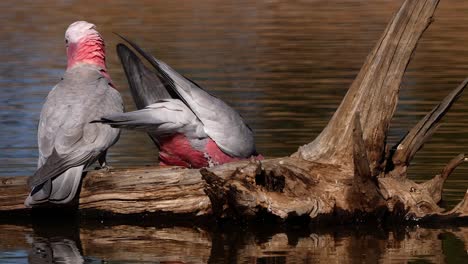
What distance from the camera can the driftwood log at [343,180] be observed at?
8859mm

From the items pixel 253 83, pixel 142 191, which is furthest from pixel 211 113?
pixel 253 83

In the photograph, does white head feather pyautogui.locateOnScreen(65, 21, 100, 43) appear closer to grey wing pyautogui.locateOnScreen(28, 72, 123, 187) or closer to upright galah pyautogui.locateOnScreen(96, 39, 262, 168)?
grey wing pyautogui.locateOnScreen(28, 72, 123, 187)

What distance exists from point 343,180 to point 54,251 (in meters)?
2.06

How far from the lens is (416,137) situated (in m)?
9.23

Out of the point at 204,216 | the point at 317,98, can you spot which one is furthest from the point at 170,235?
the point at 317,98

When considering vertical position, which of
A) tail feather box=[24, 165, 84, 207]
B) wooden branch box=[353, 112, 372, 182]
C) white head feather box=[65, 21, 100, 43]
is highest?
white head feather box=[65, 21, 100, 43]

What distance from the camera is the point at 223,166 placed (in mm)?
8781

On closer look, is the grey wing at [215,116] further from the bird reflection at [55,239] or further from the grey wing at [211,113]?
the bird reflection at [55,239]

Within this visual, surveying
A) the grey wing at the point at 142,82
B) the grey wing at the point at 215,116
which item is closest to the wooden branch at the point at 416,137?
the grey wing at the point at 215,116

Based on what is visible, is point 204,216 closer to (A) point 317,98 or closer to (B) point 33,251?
(B) point 33,251

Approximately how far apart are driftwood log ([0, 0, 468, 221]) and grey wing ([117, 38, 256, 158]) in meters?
0.48

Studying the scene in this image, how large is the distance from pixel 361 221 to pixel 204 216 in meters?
1.10

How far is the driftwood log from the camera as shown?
8859mm

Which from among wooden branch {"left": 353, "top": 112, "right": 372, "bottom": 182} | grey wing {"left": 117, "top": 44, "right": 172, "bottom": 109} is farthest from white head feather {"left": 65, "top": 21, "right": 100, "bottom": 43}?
wooden branch {"left": 353, "top": 112, "right": 372, "bottom": 182}
